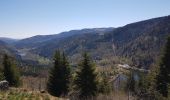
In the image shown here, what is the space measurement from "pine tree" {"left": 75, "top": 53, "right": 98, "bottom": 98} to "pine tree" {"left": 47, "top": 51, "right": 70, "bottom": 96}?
524 centimetres

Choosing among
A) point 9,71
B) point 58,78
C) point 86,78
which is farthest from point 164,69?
point 9,71

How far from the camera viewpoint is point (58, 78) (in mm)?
51156

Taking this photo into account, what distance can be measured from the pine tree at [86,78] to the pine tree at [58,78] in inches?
206

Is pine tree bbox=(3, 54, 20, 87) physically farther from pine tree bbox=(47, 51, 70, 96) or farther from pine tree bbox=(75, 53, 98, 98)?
pine tree bbox=(75, 53, 98, 98)

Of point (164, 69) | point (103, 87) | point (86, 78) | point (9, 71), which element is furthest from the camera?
point (103, 87)

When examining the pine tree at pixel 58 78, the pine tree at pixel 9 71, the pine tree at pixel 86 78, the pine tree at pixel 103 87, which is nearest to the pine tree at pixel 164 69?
the pine tree at pixel 86 78

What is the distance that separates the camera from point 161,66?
39.6 meters

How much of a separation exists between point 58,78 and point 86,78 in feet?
23.7

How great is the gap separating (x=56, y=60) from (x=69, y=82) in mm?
4799

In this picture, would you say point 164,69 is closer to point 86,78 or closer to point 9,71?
point 86,78

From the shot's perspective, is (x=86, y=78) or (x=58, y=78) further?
(x=58, y=78)

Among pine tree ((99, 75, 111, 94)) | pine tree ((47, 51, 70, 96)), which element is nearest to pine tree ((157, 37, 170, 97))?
pine tree ((47, 51, 70, 96))

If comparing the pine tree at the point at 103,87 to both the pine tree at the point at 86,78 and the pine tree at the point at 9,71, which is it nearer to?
the pine tree at the point at 86,78

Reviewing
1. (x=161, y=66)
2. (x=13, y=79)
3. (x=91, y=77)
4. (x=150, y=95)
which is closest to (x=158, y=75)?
(x=161, y=66)
